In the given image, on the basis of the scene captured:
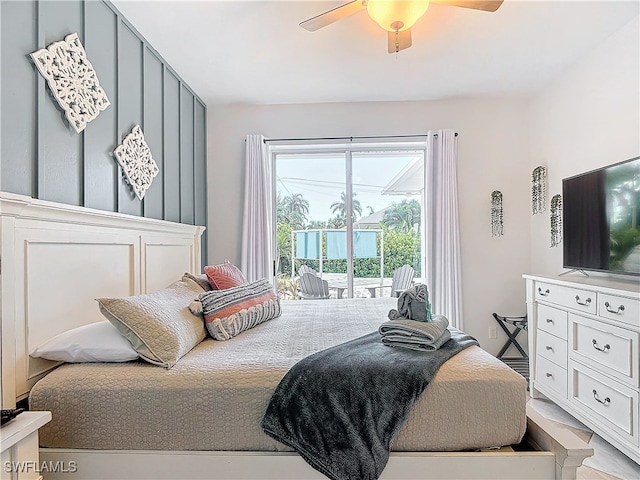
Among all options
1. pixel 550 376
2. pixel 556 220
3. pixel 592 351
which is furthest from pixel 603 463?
pixel 556 220

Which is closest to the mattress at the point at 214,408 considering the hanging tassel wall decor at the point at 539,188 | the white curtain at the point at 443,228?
the white curtain at the point at 443,228

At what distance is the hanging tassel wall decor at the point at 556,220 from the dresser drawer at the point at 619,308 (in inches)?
46.9

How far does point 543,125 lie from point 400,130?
50.0 inches

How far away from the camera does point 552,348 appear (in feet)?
8.98

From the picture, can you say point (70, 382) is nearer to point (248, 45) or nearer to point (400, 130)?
point (248, 45)

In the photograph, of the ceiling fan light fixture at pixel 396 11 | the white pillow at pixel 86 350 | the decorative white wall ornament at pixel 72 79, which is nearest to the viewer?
the white pillow at pixel 86 350

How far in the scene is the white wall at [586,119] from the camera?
2492mm

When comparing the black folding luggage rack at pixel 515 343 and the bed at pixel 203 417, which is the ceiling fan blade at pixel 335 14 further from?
the black folding luggage rack at pixel 515 343

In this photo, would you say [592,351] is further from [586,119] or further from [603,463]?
[586,119]

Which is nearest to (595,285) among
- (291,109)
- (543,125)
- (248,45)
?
(543,125)

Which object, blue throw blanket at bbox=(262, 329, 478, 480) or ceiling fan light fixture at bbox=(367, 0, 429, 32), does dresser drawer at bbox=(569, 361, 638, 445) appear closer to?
blue throw blanket at bbox=(262, 329, 478, 480)

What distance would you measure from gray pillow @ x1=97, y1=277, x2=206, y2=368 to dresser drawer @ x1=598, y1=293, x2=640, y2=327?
7.15 feet

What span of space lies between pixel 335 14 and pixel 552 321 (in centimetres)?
242

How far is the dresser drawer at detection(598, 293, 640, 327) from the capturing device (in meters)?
1.99
